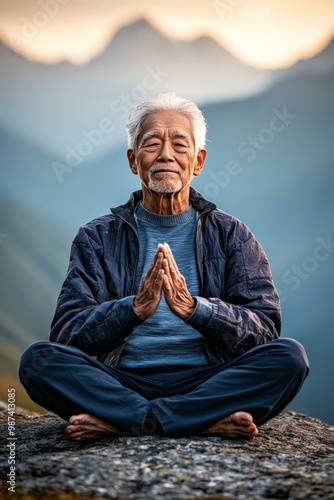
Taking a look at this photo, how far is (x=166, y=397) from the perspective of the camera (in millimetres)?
4613

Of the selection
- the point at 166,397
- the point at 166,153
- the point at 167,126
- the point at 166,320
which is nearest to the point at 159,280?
the point at 166,320

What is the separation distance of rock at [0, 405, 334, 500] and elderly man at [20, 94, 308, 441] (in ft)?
0.66

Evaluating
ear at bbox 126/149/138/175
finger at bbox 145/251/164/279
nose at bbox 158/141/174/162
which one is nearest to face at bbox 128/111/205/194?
nose at bbox 158/141/174/162

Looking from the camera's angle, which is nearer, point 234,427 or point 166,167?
point 234,427

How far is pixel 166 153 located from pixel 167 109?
0.37m

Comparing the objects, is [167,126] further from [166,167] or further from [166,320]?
[166,320]

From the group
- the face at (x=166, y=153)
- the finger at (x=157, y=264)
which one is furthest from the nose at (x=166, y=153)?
the finger at (x=157, y=264)

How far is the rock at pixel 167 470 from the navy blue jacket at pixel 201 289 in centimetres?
62

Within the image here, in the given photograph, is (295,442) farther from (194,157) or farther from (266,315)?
(194,157)

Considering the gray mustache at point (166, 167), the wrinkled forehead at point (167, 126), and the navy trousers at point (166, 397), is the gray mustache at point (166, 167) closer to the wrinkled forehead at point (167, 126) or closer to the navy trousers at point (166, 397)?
the wrinkled forehead at point (167, 126)

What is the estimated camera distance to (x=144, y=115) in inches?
212

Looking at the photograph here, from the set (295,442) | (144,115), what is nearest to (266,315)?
(295,442)

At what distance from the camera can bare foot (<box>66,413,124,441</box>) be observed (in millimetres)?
4434

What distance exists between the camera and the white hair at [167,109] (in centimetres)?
537
